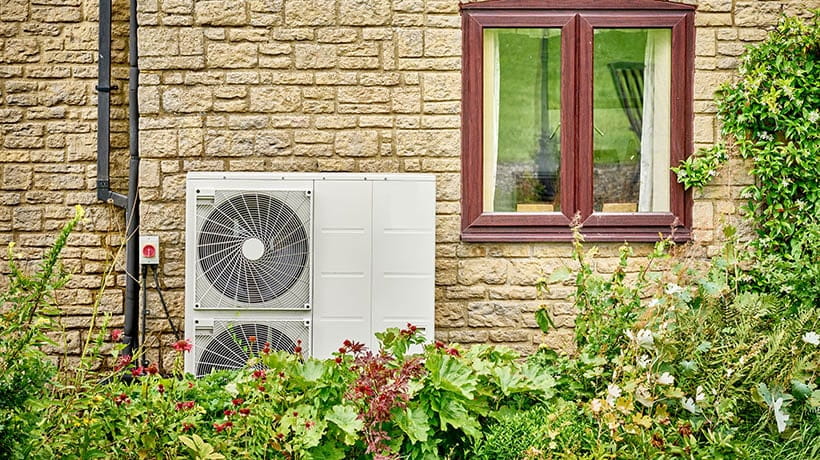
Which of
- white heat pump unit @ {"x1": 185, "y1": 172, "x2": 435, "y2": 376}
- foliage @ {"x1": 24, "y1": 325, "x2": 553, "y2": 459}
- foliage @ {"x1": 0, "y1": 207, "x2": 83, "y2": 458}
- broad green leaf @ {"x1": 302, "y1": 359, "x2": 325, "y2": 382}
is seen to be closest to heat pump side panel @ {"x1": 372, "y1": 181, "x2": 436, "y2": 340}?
white heat pump unit @ {"x1": 185, "y1": 172, "x2": 435, "y2": 376}

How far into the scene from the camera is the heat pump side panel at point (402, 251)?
17.9 ft

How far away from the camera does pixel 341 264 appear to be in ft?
17.9

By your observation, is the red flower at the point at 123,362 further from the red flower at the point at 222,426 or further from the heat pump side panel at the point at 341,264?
the heat pump side panel at the point at 341,264

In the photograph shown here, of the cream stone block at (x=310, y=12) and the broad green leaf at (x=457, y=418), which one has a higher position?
the cream stone block at (x=310, y=12)

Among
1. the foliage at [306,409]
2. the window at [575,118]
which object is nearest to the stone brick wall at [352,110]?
the window at [575,118]

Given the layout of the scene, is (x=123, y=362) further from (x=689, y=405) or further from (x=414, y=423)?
(x=689, y=405)

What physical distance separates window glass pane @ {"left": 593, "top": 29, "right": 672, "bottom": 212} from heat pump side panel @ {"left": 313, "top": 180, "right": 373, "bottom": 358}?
1672mm

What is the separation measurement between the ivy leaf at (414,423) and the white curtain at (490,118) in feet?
8.45

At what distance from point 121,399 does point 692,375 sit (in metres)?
2.31

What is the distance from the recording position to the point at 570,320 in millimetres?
5992

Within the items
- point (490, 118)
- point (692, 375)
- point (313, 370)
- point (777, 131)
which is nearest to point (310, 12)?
point (490, 118)

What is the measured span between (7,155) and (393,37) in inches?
117

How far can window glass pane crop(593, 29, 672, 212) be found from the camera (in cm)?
607

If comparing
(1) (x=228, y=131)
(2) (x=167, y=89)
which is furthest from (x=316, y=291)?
(2) (x=167, y=89)
